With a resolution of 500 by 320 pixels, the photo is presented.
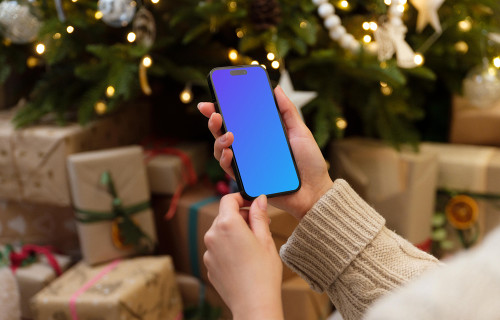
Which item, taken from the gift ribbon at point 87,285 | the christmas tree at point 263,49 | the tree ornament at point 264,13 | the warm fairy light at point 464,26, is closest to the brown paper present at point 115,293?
the gift ribbon at point 87,285

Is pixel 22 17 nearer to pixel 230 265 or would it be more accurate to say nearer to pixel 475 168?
pixel 230 265

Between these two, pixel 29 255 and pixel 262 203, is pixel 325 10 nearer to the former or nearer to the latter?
pixel 262 203

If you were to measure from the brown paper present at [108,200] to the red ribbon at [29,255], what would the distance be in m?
0.07

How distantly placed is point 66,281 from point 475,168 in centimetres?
92

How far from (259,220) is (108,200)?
1.85 feet

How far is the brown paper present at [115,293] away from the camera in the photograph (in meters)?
0.84

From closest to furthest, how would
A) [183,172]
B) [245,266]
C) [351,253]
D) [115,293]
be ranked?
[245,266] < [351,253] < [115,293] < [183,172]

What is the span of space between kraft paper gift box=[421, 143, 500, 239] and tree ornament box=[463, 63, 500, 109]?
13 centimetres

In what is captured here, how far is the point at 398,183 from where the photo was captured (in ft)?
3.36

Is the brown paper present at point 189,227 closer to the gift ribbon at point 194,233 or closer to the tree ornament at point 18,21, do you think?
the gift ribbon at point 194,233

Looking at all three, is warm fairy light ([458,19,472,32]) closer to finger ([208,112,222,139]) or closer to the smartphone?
the smartphone

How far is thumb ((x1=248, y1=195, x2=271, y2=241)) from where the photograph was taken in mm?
455

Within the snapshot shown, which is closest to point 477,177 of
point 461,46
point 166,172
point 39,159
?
point 461,46

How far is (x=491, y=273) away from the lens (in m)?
0.23
